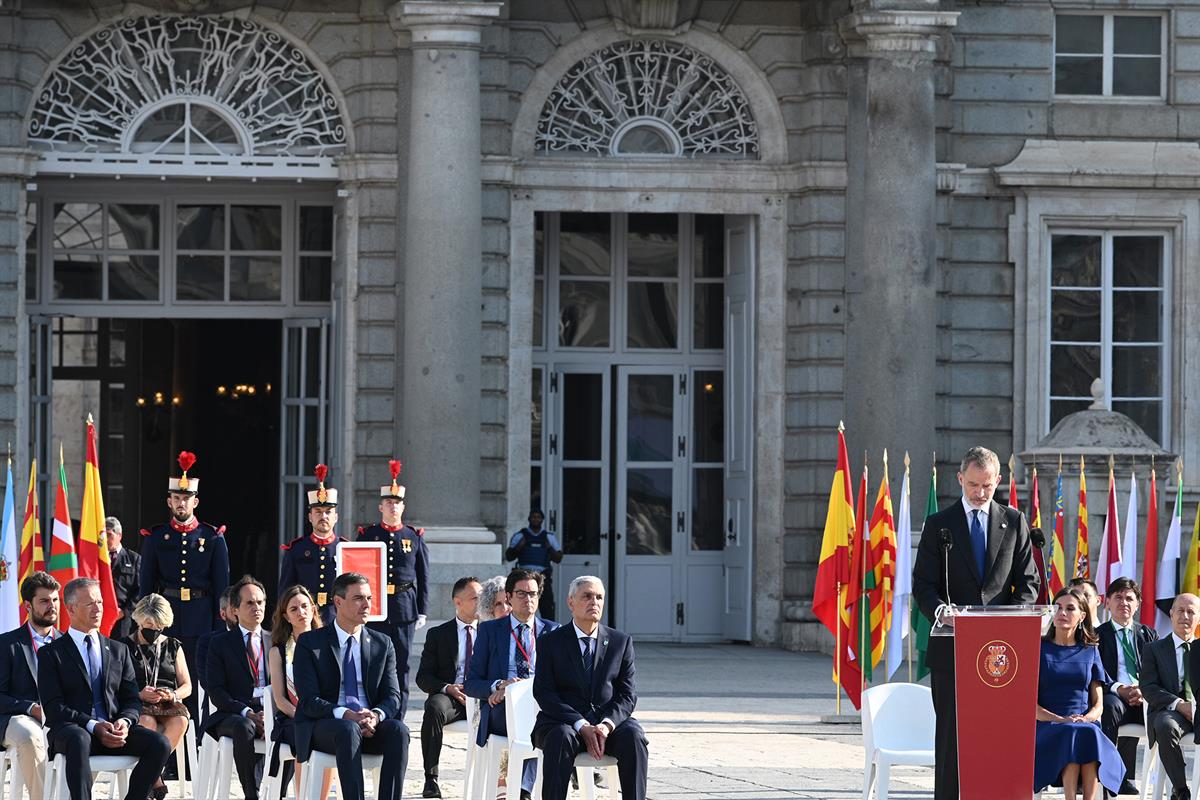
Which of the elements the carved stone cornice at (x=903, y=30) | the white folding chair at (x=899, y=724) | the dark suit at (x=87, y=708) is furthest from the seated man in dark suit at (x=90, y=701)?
the carved stone cornice at (x=903, y=30)

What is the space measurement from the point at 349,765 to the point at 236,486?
55.3ft

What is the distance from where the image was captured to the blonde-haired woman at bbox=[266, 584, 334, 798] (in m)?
10.4

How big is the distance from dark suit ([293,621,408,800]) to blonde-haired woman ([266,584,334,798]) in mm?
109

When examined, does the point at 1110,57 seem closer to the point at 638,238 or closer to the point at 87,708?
the point at 638,238

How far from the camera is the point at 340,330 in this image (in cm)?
1973

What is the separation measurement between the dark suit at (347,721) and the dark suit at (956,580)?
224 centimetres

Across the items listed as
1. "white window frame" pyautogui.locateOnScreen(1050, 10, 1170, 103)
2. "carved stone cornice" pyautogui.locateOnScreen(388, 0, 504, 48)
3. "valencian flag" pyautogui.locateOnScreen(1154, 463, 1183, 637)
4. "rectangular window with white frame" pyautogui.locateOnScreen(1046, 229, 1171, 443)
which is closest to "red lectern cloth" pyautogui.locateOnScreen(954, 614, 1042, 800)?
"valencian flag" pyautogui.locateOnScreen(1154, 463, 1183, 637)

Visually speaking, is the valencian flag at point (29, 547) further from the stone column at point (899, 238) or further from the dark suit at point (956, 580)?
the dark suit at point (956, 580)

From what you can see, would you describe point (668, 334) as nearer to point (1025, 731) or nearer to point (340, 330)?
point (340, 330)

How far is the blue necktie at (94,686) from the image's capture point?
1048cm

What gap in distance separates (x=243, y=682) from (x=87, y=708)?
0.94 meters

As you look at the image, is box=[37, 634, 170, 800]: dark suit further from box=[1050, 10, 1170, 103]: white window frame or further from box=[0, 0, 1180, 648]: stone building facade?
box=[1050, 10, 1170, 103]: white window frame

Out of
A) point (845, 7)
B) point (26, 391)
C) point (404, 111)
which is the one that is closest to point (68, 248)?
point (26, 391)

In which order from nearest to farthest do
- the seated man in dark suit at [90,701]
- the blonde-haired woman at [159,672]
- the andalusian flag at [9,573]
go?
the seated man in dark suit at [90,701]
the blonde-haired woman at [159,672]
the andalusian flag at [9,573]
